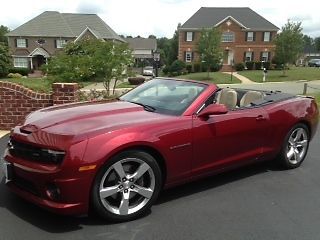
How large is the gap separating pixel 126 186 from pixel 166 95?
1441 mm

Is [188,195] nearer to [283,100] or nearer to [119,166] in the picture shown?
[119,166]

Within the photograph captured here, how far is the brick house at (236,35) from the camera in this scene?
55594 mm

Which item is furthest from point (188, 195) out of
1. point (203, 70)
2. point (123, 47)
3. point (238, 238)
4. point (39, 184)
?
point (203, 70)

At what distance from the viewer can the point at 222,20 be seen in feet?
181

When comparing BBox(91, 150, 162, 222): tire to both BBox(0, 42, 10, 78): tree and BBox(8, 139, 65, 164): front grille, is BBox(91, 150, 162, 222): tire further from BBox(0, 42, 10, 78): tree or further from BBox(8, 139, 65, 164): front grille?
BBox(0, 42, 10, 78): tree

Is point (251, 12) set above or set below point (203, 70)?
above

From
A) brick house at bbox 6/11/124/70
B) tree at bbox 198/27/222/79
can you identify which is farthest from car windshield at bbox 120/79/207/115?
brick house at bbox 6/11/124/70

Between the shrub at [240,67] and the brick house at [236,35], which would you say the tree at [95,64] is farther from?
the brick house at [236,35]

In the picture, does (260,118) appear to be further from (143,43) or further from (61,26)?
(143,43)

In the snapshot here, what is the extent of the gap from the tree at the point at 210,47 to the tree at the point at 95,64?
28.8m

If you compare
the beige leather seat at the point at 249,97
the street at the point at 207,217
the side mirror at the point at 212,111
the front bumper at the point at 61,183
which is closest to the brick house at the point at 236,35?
the beige leather seat at the point at 249,97

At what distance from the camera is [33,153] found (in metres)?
3.54

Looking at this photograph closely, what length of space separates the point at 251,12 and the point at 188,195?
192ft

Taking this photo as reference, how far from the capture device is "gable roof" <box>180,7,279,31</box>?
55.5m
